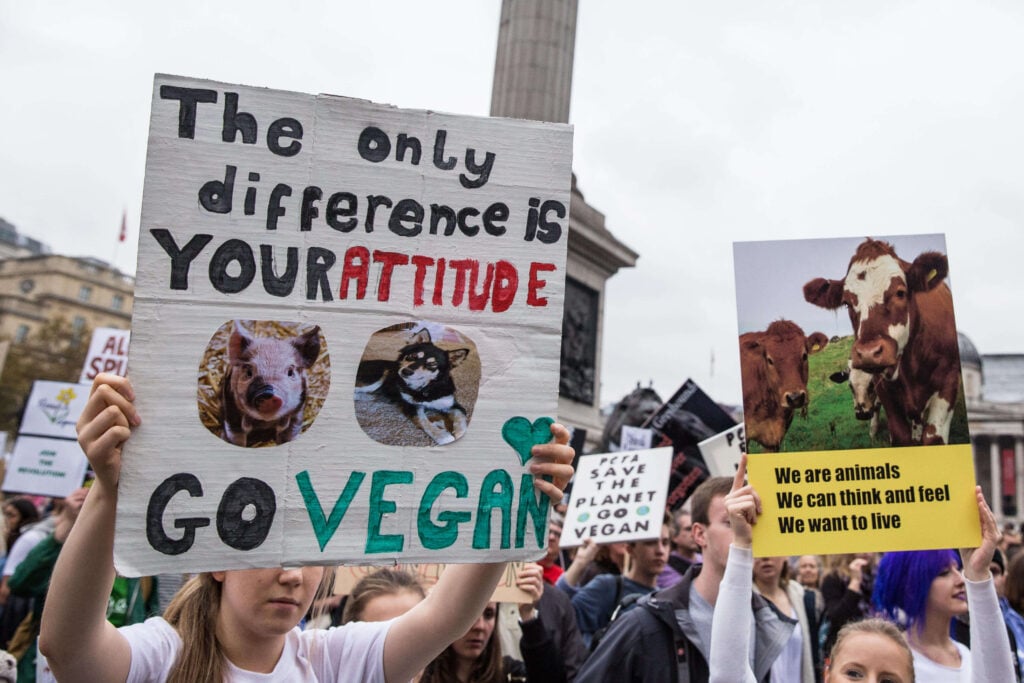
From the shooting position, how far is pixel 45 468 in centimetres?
780

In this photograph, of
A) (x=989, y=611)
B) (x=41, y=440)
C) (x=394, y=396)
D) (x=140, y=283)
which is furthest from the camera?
(x=41, y=440)

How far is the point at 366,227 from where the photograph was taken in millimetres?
2164

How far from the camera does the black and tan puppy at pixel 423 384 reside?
2.12 meters

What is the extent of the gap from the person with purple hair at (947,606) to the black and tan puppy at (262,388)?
2.19 metres

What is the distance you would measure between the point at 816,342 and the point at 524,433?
144 centimetres

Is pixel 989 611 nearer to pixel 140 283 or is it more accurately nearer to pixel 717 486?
pixel 717 486

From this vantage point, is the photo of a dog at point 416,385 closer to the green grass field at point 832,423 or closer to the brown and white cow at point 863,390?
the green grass field at point 832,423

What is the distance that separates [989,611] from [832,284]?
1135mm

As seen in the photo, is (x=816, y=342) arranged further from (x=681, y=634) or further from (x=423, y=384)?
(x=423, y=384)

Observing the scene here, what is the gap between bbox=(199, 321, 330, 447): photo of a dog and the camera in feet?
6.57

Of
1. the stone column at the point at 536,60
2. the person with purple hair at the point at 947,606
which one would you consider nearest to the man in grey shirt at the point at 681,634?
the person with purple hair at the point at 947,606

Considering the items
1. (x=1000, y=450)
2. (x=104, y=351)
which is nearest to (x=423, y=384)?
(x=104, y=351)

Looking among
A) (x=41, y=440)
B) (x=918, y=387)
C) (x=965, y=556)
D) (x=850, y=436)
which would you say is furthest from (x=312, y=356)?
(x=41, y=440)

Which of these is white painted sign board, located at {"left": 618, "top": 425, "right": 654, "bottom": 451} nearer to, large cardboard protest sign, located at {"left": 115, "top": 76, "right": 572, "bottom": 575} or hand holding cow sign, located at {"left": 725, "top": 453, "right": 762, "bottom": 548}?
hand holding cow sign, located at {"left": 725, "top": 453, "right": 762, "bottom": 548}
